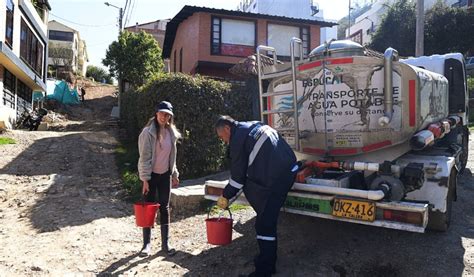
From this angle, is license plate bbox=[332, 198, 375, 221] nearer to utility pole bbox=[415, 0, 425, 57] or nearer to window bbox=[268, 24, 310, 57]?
utility pole bbox=[415, 0, 425, 57]

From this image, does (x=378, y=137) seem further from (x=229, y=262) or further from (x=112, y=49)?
(x=112, y=49)

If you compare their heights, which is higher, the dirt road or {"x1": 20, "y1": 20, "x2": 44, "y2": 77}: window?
{"x1": 20, "y1": 20, "x2": 44, "y2": 77}: window

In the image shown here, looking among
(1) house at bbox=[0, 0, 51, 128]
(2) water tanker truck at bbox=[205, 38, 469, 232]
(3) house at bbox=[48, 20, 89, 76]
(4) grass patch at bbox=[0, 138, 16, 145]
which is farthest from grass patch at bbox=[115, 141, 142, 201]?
(3) house at bbox=[48, 20, 89, 76]

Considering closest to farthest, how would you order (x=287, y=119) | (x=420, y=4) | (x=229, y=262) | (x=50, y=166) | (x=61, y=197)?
(x=229, y=262) → (x=287, y=119) → (x=61, y=197) → (x=50, y=166) → (x=420, y=4)

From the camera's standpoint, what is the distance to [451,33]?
85.3ft

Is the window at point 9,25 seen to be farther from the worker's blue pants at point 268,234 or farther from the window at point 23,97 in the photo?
the worker's blue pants at point 268,234

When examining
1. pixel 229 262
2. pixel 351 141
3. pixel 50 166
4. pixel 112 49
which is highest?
pixel 112 49

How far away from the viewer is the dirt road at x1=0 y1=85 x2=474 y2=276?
4305mm

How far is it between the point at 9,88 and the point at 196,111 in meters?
13.5

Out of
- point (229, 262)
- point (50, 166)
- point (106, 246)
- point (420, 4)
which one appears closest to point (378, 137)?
point (229, 262)

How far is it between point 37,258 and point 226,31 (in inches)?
652

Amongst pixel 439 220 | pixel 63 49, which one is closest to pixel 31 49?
pixel 439 220

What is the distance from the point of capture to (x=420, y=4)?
16.1 meters

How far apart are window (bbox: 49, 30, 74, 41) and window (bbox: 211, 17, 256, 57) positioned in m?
39.2
